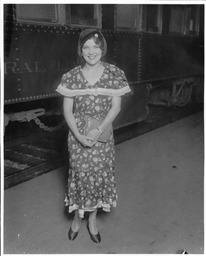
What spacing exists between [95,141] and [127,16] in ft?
12.1

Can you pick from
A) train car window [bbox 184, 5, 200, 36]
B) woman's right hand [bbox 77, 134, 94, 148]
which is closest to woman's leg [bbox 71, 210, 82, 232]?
woman's right hand [bbox 77, 134, 94, 148]

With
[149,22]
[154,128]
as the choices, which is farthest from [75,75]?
[154,128]

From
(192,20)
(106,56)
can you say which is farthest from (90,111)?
(192,20)

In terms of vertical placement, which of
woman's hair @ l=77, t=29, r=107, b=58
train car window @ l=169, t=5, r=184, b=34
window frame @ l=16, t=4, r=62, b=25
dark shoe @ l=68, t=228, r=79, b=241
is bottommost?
dark shoe @ l=68, t=228, r=79, b=241

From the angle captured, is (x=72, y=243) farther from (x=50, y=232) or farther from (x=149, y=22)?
(x=149, y=22)

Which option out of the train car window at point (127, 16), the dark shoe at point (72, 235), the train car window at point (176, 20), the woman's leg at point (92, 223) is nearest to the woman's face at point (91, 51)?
the woman's leg at point (92, 223)

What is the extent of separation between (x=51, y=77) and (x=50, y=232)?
81.3 inches

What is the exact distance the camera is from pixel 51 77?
433cm

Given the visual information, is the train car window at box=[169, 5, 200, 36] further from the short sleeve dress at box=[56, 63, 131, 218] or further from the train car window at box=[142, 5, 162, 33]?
the short sleeve dress at box=[56, 63, 131, 218]

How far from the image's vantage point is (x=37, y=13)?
4.04 metres

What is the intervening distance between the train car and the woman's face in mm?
1585

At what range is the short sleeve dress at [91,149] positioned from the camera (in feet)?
8.28

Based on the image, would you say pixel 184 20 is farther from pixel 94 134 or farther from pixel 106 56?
pixel 94 134

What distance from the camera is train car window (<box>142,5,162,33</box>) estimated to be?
19.9 ft
